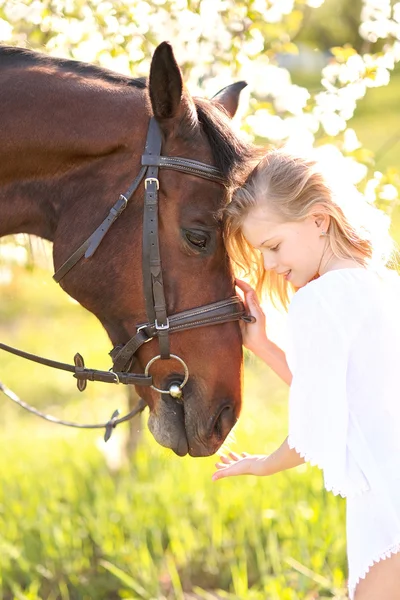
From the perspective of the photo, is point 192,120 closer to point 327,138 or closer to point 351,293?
point 351,293

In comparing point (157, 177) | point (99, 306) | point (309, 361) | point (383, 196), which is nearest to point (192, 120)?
point (157, 177)

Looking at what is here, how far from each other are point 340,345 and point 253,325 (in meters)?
0.53

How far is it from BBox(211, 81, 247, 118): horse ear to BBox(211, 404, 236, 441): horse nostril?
1040 mm

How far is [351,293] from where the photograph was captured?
208cm

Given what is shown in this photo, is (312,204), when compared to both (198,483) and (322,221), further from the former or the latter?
(198,483)

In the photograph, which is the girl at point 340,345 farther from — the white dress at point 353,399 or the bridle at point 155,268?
the bridle at point 155,268

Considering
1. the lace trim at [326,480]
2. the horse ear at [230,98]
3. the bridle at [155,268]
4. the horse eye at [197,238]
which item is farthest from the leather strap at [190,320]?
the horse ear at [230,98]

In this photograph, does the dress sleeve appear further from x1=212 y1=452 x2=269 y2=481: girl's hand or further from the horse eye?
the horse eye

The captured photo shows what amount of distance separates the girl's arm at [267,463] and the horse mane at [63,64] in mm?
1215

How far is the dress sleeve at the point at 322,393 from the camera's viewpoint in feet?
6.49

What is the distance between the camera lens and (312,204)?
2207 millimetres

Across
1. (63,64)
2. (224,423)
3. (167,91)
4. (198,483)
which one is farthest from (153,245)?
(198,483)

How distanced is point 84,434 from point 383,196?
137 inches

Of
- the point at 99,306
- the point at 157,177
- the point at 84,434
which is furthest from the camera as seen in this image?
the point at 84,434
